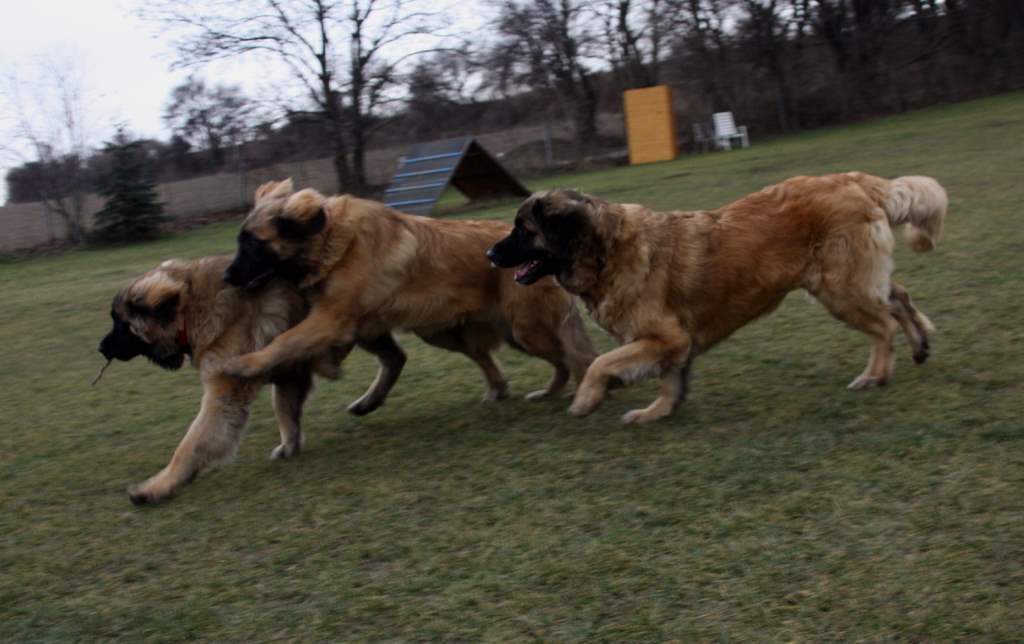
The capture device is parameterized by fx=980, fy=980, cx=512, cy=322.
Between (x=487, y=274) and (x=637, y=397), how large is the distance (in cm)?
112

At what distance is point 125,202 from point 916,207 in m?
23.6

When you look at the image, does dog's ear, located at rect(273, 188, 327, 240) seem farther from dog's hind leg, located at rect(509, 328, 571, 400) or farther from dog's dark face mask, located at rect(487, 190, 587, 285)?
dog's hind leg, located at rect(509, 328, 571, 400)

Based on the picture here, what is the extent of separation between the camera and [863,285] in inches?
196

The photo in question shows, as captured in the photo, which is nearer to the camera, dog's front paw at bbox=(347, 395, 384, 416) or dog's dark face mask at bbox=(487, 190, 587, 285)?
dog's dark face mask at bbox=(487, 190, 587, 285)

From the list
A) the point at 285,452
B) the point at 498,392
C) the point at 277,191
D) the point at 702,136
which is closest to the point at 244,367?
the point at 285,452

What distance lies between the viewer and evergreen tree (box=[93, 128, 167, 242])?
82.9ft

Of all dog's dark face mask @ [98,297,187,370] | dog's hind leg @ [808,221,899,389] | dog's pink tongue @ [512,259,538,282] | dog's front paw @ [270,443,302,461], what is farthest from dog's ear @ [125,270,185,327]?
dog's hind leg @ [808,221,899,389]

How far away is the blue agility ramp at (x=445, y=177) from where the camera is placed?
57.9 ft

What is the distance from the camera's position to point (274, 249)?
16.7ft

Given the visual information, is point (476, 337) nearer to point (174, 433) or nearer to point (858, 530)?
point (174, 433)

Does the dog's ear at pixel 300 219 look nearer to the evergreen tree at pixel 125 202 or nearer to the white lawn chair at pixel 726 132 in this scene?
the evergreen tree at pixel 125 202

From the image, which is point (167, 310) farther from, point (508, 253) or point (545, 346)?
point (545, 346)

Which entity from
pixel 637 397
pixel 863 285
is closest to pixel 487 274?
pixel 637 397

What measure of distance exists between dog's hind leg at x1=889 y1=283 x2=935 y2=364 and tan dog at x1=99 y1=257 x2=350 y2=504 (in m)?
3.09
